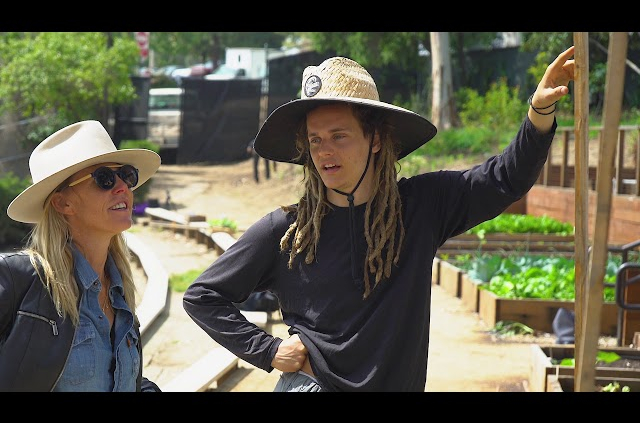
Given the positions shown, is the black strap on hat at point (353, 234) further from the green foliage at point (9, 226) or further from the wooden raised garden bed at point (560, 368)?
the green foliage at point (9, 226)

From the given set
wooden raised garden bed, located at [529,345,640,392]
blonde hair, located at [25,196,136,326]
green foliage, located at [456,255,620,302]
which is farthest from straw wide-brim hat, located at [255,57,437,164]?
green foliage, located at [456,255,620,302]

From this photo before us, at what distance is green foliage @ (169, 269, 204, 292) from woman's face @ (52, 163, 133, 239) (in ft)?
27.7

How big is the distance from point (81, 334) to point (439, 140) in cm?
2018

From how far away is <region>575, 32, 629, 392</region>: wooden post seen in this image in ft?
9.01

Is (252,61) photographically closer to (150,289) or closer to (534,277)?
(150,289)

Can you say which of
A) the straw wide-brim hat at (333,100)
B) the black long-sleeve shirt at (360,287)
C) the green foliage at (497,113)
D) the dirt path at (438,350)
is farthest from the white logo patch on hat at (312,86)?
the green foliage at (497,113)

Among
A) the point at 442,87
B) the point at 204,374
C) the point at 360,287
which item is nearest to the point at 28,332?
the point at 360,287

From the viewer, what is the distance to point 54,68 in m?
24.7

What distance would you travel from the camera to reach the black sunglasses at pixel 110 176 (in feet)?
10.9

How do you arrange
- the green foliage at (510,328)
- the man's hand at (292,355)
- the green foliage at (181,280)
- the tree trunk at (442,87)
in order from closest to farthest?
the man's hand at (292,355) → the green foliage at (510,328) → the green foliage at (181,280) → the tree trunk at (442,87)

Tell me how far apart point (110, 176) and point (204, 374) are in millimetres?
4038

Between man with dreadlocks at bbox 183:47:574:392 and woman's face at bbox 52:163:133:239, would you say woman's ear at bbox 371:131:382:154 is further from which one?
woman's face at bbox 52:163:133:239

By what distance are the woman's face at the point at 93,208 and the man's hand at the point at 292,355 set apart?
2.11 feet

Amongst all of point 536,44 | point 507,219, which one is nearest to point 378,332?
point 507,219
